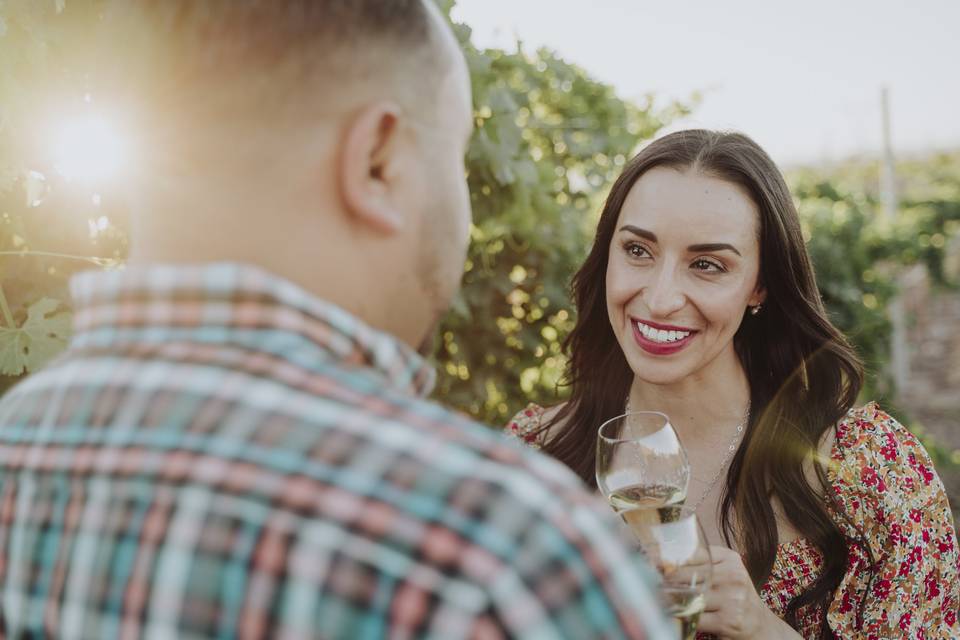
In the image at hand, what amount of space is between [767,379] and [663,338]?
61 centimetres

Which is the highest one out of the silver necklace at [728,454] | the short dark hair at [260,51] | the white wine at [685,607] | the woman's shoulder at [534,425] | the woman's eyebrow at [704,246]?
the short dark hair at [260,51]

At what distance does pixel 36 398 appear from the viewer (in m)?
1.00

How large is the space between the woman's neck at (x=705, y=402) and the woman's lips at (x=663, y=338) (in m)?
0.28

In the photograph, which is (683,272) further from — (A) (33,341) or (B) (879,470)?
(A) (33,341)

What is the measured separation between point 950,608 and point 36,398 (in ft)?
9.58

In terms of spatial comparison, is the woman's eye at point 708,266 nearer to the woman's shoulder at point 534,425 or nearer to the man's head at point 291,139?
the woman's shoulder at point 534,425

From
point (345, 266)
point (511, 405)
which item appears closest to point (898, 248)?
point (511, 405)

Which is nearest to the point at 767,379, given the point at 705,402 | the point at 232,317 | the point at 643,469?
the point at 705,402

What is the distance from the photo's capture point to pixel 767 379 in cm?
341

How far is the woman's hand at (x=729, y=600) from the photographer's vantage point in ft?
6.92

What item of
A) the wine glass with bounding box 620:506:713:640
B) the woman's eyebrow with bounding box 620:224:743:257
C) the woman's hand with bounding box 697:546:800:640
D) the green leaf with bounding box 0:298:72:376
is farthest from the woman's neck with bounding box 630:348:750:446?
the green leaf with bounding box 0:298:72:376

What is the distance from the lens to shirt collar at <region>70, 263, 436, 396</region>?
3.03 ft

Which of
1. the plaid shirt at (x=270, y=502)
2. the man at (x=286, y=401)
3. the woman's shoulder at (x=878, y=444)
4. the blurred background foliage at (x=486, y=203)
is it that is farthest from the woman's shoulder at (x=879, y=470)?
the plaid shirt at (x=270, y=502)

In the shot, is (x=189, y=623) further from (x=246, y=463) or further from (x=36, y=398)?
(x=36, y=398)
